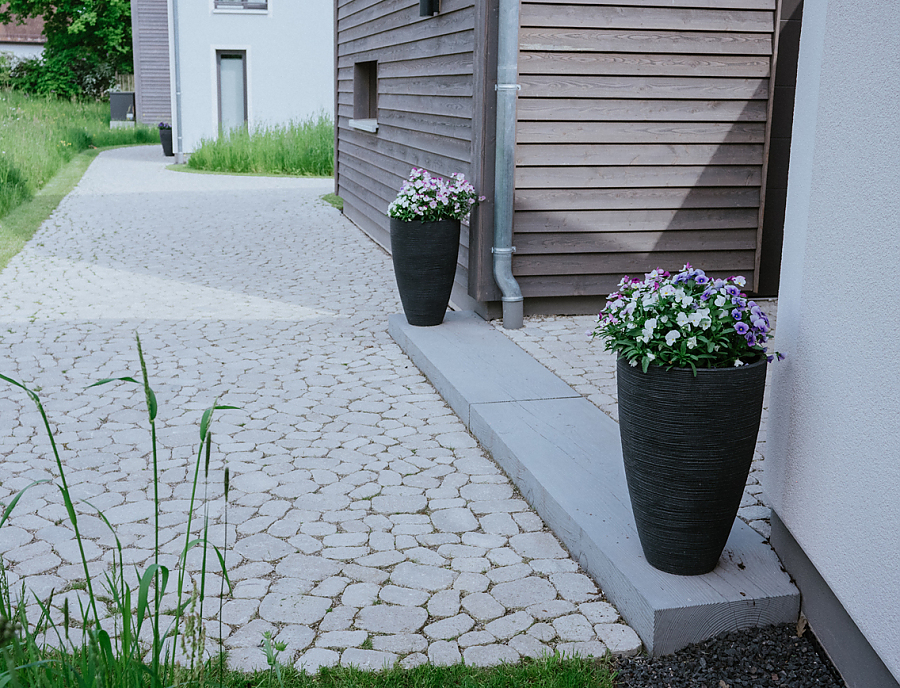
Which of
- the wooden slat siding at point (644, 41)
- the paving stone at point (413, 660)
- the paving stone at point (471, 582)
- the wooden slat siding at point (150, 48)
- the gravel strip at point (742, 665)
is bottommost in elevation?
the paving stone at point (413, 660)

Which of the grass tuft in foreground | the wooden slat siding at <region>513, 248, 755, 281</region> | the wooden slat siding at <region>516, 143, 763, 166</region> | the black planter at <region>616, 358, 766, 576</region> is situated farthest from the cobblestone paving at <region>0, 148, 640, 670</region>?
the grass tuft in foreground

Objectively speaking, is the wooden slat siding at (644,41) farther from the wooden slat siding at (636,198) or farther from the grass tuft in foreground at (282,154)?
the grass tuft in foreground at (282,154)

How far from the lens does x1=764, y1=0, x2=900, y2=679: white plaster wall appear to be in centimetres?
205

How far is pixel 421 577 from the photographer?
2.94 meters

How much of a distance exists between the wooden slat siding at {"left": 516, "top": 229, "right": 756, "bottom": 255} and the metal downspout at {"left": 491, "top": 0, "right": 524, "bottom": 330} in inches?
7.6

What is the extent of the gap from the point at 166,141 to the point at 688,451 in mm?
19677

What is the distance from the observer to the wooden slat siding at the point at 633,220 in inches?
231

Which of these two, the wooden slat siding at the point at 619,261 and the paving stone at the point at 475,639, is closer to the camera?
the paving stone at the point at 475,639

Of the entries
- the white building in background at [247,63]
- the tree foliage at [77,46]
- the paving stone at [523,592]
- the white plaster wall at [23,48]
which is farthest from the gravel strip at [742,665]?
the white plaster wall at [23,48]

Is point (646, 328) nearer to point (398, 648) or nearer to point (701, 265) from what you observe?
point (398, 648)

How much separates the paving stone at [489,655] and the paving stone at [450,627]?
0.30ft

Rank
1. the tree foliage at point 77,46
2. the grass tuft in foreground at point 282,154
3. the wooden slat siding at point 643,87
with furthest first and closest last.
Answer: the tree foliage at point 77,46 < the grass tuft in foreground at point 282,154 < the wooden slat siding at point 643,87

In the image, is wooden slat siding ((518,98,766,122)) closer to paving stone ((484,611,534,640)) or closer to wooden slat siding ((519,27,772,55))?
wooden slat siding ((519,27,772,55))

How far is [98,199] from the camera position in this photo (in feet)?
40.6
